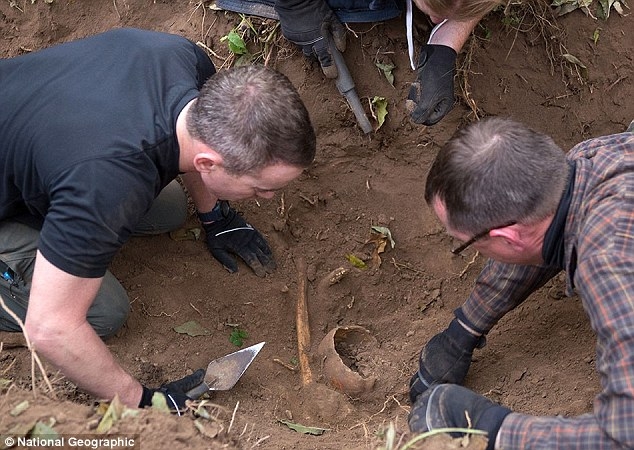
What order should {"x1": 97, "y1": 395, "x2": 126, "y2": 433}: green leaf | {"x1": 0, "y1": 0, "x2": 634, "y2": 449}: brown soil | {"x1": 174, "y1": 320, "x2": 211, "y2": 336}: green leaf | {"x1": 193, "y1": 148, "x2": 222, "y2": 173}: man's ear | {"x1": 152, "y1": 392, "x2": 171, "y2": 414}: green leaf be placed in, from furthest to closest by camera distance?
{"x1": 174, "y1": 320, "x2": 211, "y2": 336}: green leaf, {"x1": 0, "y1": 0, "x2": 634, "y2": 449}: brown soil, {"x1": 193, "y1": 148, "x2": 222, "y2": 173}: man's ear, {"x1": 152, "y1": 392, "x2": 171, "y2": 414}: green leaf, {"x1": 97, "y1": 395, "x2": 126, "y2": 433}: green leaf

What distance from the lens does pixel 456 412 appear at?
2.20 meters

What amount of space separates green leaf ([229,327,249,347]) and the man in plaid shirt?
1120 millimetres

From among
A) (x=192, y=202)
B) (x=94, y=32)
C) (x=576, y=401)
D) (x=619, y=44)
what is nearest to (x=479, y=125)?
(x=576, y=401)

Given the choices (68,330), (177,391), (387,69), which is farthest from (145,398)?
(387,69)

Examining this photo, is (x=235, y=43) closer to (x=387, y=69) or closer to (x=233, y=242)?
(x=387, y=69)

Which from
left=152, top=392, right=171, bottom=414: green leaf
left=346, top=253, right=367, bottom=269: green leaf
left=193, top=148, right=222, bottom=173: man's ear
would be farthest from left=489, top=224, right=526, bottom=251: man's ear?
left=346, top=253, right=367, bottom=269: green leaf

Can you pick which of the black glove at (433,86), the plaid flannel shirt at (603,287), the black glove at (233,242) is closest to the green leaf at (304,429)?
the black glove at (233,242)

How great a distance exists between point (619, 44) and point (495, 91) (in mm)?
717

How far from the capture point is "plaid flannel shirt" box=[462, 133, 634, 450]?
178 cm

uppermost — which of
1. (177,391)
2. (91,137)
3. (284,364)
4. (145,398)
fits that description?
(91,137)

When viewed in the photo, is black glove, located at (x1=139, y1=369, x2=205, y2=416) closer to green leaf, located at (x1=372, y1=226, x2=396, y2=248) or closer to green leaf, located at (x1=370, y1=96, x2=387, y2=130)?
green leaf, located at (x1=372, y1=226, x2=396, y2=248)

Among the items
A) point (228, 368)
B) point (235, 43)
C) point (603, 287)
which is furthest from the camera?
point (235, 43)

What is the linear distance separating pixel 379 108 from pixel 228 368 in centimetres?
158

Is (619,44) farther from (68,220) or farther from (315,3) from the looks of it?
(68,220)
